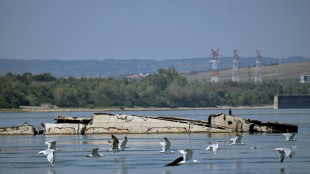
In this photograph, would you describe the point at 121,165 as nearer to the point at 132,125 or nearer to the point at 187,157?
the point at 187,157

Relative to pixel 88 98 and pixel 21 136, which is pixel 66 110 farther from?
pixel 21 136

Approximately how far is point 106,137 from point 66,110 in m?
117

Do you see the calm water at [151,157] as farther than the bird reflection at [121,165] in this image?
Yes

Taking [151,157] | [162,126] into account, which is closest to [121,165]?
[151,157]

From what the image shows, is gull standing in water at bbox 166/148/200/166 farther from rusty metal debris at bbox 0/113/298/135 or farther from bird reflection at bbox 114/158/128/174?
rusty metal debris at bbox 0/113/298/135

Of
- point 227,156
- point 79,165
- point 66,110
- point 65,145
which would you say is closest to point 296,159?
point 227,156

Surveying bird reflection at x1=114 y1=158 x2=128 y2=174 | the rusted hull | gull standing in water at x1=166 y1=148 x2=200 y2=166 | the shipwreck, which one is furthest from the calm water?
the rusted hull

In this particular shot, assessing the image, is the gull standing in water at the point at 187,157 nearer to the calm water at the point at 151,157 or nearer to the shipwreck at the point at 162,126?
the calm water at the point at 151,157

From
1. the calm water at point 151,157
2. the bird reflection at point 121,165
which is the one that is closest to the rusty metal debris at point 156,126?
the calm water at point 151,157

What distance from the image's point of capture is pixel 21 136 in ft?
184

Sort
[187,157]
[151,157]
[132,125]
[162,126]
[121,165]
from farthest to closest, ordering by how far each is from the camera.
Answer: [132,125] → [162,126] → [151,157] → [121,165] → [187,157]

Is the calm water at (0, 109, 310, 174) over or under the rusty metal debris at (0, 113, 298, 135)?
under

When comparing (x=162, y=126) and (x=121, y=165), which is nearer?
(x=121, y=165)

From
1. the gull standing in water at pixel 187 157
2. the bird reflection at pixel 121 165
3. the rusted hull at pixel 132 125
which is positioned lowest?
the bird reflection at pixel 121 165
